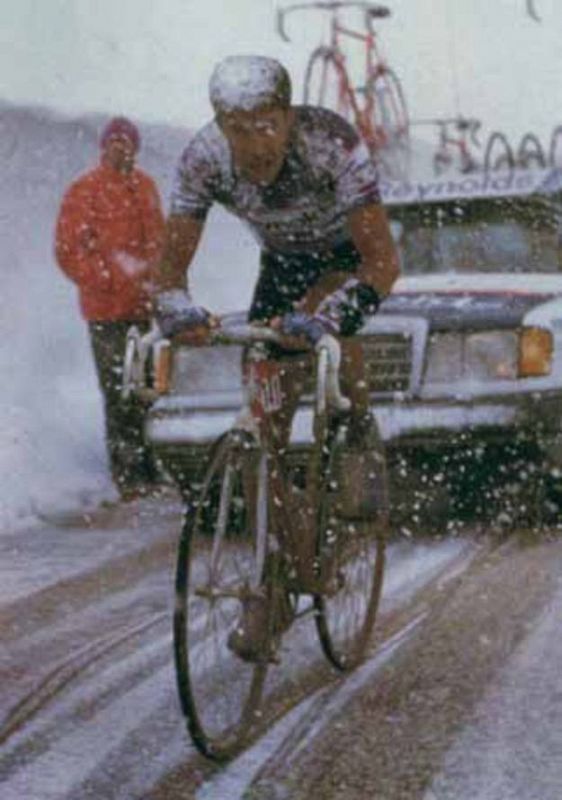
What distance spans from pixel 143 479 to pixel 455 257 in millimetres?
2002

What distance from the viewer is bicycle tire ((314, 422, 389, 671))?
17.6ft

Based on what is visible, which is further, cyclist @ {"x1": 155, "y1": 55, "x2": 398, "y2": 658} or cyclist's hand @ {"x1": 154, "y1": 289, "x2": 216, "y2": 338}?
cyclist @ {"x1": 155, "y1": 55, "x2": 398, "y2": 658}

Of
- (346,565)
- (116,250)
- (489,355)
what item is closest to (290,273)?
(346,565)

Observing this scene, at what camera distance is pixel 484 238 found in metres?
9.34

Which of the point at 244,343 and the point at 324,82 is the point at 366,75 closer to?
the point at 324,82

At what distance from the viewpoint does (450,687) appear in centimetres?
526

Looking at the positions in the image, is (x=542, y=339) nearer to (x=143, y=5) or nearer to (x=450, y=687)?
(x=450, y=687)

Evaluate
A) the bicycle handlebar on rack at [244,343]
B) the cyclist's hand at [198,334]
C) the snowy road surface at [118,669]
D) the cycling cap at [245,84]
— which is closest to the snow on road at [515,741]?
the snowy road surface at [118,669]

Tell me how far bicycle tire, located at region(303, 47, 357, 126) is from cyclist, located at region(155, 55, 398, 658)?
9.04 m

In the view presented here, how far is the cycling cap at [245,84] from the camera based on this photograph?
4734mm

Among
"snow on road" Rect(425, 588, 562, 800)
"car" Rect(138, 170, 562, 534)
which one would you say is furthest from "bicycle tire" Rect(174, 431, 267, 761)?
"car" Rect(138, 170, 562, 534)

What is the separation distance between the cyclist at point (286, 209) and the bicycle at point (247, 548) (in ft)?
0.25

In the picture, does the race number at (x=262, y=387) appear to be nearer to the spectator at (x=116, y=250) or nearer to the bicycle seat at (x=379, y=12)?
the spectator at (x=116, y=250)

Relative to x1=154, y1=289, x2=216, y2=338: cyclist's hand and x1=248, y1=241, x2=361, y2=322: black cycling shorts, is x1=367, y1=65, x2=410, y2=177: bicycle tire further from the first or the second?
x1=154, y1=289, x2=216, y2=338: cyclist's hand
